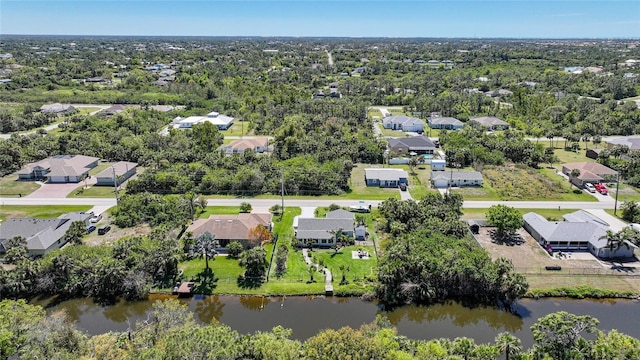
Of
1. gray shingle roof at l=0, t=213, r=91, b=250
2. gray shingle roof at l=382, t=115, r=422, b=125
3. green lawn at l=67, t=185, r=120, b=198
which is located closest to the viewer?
gray shingle roof at l=0, t=213, r=91, b=250

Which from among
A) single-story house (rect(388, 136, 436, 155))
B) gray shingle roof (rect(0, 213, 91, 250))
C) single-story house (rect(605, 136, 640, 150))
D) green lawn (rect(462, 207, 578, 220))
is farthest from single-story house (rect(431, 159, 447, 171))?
gray shingle roof (rect(0, 213, 91, 250))

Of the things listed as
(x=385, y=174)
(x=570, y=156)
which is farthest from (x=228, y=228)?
(x=570, y=156)

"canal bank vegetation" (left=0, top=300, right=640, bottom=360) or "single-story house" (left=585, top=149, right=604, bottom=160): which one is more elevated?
"single-story house" (left=585, top=149, right=604, bottom=160)

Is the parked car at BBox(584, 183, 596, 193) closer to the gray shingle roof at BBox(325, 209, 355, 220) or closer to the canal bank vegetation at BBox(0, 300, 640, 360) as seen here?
the gray shingle roof at BBox(325, 209, 355, 220)

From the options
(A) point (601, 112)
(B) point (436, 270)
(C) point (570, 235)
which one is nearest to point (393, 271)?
(B) point (436, 270)

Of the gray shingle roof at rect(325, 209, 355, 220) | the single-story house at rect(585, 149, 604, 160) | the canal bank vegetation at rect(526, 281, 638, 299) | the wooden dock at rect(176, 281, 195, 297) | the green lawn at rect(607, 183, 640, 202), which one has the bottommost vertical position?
the wooden dock at rect(176, 281, 195, 297)

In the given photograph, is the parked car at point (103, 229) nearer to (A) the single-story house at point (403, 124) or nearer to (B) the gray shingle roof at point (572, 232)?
(B) the gray shingle roof at point (572, 232)

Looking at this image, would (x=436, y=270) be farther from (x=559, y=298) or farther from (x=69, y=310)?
(x=69, y=310)
